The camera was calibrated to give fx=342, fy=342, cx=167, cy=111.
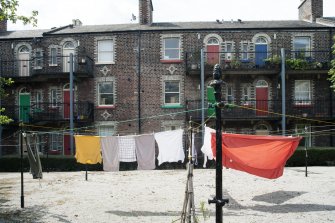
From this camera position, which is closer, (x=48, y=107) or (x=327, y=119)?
(x=327, y=119)

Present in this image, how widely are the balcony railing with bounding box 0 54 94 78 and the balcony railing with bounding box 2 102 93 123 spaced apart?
2.15 meters

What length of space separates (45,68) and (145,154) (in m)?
14.7

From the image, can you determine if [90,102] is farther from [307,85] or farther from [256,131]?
[307,85]

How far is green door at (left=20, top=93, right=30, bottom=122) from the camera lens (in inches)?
917

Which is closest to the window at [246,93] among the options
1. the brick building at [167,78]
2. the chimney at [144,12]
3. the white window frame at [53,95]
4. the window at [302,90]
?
the brick building at [167,78]

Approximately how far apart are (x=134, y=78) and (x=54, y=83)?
578cm

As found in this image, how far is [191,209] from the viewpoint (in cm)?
742

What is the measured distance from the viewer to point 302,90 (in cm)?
2327

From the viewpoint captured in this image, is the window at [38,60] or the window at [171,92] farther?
the window at [38,60]

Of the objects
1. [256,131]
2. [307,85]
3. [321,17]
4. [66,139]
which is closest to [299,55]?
[307,85]

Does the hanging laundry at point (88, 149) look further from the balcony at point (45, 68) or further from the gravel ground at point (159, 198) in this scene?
the balcony at point (45, 68)

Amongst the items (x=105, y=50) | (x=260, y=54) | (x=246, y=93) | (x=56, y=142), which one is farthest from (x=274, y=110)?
(x=56, y=142)

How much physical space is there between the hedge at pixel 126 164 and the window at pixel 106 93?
15.5ft

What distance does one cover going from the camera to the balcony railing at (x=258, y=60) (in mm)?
22156
